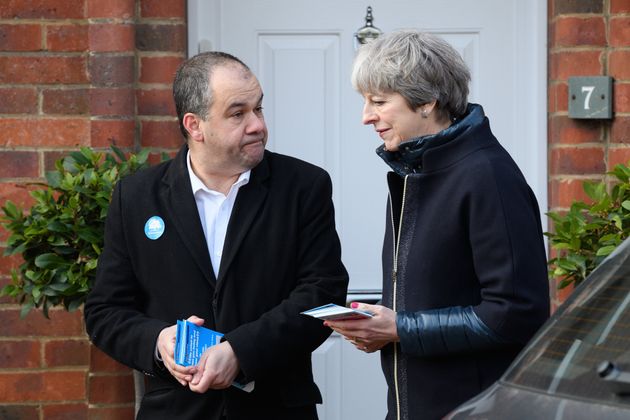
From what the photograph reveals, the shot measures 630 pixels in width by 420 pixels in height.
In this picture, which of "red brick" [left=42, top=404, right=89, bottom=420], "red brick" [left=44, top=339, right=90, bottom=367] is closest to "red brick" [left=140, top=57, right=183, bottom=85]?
"red brick" [left=44, top=339, right=90, bottom=367]

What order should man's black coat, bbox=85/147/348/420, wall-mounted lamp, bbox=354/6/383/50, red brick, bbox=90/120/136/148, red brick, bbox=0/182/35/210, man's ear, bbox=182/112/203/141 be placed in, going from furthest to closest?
1. wall-mounted lamp, bbox=354/6/383/50
2. red brick, bbox=0/182/35/210
3. red brick, bbox=90/120/136/148
4. man's ear, bbox=182/112/203/141
5. man's black coat, bbox=85/147/348/420

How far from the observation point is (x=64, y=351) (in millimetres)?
5543

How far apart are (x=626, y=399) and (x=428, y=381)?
3.84 ft

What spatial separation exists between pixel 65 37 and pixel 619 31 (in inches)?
94.7

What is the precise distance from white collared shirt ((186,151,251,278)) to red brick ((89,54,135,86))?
1546mm

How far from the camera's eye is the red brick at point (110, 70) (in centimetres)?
538

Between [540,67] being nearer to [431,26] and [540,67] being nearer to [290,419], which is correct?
[431,26]

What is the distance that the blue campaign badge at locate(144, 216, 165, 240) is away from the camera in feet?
12.9

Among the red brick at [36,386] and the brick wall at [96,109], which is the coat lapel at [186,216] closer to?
the brick wall at [96,109]

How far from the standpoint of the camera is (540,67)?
5.60 m

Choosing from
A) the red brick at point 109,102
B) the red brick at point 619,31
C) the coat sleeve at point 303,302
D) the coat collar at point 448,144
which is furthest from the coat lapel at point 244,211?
the red brick at point 619,31

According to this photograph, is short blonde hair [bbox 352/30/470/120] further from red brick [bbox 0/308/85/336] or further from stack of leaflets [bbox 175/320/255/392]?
red brick [bbox 0/308/85/336]

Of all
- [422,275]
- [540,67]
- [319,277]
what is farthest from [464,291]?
[540,67]

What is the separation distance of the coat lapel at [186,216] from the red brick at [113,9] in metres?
1.60
